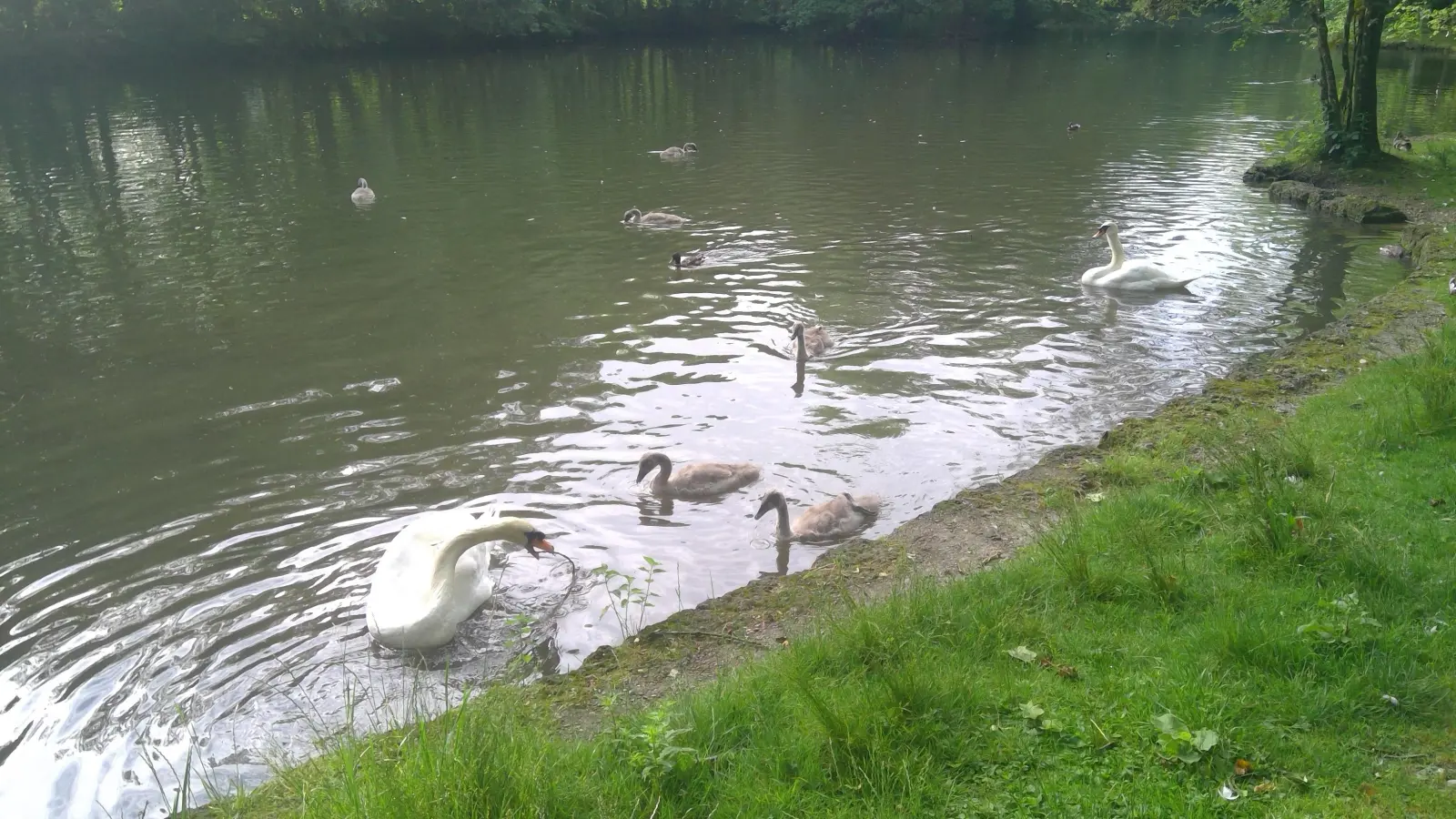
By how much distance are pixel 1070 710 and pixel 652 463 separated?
519 centimetres

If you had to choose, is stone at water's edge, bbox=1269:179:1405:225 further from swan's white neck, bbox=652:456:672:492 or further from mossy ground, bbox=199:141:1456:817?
swan's white neck, bbox=652:456:672:492

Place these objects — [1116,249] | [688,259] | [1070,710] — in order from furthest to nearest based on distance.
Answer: [688,259], [1116,249], [1070,710]

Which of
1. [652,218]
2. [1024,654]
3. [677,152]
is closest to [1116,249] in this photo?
[652,218]

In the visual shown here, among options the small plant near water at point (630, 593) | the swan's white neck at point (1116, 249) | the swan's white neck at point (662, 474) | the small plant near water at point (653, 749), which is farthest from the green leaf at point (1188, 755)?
the swan's white neck at point (1116, 249)

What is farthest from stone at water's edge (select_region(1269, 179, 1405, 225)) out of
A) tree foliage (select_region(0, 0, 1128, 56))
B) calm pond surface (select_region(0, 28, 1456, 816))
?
tree foliage (select_region(0, 0, 1128, 56))

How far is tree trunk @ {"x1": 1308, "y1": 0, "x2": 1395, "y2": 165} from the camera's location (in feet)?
60.8

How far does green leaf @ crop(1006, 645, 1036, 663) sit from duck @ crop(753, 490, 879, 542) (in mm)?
3050

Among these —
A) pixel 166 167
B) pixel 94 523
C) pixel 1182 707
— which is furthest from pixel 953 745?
pixel 166 167

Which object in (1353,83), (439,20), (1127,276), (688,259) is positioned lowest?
(1127,276)

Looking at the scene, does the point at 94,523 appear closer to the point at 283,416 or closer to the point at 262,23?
the point at 283,416

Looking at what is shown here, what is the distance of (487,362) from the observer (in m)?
12.5

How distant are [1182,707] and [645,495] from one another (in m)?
5.42

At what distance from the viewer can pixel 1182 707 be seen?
4664 millimetres

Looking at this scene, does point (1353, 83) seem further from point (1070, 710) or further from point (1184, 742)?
point (1184, 742)
